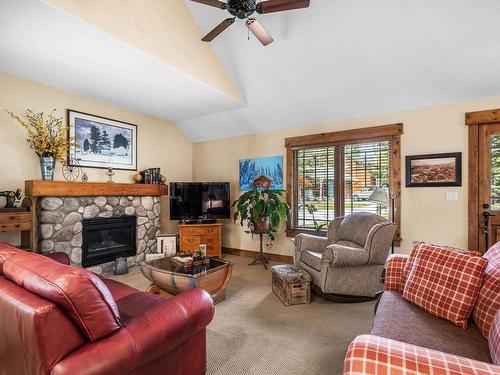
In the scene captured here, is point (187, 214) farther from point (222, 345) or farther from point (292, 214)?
point (222, 345)

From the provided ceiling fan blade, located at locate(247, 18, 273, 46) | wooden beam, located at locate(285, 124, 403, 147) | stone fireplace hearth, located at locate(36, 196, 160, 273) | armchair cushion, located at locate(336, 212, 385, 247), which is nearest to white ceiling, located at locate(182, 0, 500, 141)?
wooden beam, located at locate(285, 124, 403, 147)

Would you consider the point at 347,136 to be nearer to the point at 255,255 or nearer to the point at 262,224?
the point at 262,224

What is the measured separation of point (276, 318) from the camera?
264cm

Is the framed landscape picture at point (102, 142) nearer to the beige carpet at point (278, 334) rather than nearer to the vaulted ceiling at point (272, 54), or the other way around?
the vaulted ceiling at point (272, 54)

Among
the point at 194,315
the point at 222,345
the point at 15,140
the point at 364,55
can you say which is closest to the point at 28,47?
the point at 15,140

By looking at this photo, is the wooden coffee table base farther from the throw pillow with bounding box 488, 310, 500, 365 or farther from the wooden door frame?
the wooden door frame

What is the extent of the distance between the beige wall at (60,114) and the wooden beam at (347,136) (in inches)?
92.9

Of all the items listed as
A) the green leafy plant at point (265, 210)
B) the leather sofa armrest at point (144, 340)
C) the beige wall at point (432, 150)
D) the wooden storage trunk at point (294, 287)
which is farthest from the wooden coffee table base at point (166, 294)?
the beige wall at point (432, 150)

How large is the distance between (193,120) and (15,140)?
8.91ft

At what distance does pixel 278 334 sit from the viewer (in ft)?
7.69

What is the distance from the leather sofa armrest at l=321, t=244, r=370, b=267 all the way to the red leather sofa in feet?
6.06

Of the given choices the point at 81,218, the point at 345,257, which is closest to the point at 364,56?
the point at 345,257

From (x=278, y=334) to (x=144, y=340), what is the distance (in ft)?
4.70

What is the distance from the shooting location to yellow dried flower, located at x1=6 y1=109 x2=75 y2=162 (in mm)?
3502
